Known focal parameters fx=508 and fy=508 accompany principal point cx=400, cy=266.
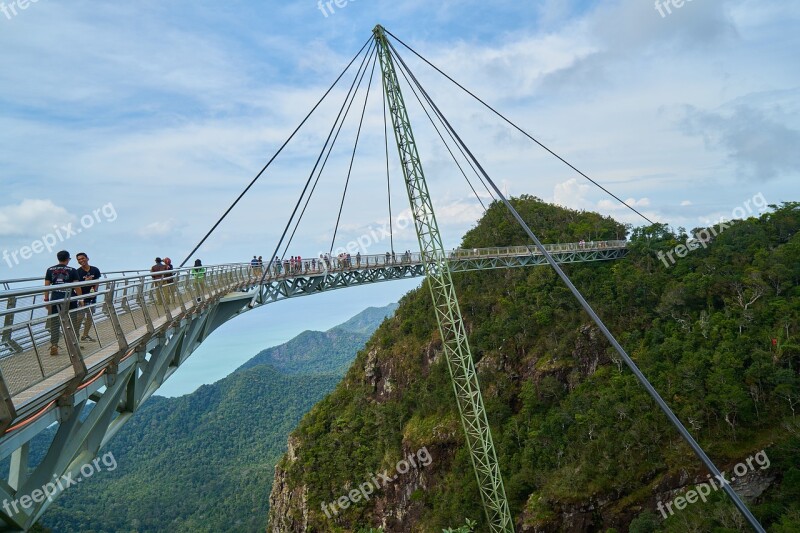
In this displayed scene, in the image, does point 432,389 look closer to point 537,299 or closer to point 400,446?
point 400,446

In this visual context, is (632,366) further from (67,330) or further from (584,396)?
(584,396)

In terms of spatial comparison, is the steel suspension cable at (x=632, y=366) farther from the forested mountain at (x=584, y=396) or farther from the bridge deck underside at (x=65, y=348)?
the bridge deck underside at (x=65, y=348)

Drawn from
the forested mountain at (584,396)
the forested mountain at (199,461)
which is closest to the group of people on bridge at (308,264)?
the forested mountain at (584,396)

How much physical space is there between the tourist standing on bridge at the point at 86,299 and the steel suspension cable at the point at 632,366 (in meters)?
7.29

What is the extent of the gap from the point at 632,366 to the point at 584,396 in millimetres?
22702

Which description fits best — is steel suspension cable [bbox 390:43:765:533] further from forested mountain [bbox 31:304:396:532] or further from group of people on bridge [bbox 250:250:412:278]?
forested mountain [bbox 31:304:396:532]

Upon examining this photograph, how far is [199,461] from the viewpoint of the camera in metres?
99.8

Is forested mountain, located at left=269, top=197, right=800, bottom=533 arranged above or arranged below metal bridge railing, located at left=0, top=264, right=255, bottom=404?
below

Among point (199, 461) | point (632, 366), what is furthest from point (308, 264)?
point (199, 461)

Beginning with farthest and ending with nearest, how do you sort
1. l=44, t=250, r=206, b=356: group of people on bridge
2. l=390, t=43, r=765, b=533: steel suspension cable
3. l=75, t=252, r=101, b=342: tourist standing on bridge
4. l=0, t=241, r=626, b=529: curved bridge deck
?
l=390, t=43, r=765, b=533: steel suspension cable
l=75, t=252, r=101, b=342: tourist standing on bridge
l=44, t=250, r=206, b=356: group of people on bridge
l=0, t=241, r=626, b=529: curved bridge deck

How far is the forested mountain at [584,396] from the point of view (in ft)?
72.0

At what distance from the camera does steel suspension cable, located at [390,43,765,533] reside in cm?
803

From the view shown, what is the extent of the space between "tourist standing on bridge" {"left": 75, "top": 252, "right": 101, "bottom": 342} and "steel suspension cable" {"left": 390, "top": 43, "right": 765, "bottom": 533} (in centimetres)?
729

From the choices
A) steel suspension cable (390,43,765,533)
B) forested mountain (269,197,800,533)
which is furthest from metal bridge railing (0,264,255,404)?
forested mountain (269,197,800,533)
